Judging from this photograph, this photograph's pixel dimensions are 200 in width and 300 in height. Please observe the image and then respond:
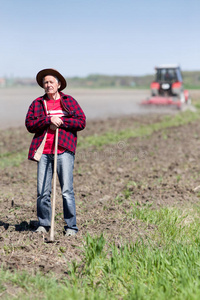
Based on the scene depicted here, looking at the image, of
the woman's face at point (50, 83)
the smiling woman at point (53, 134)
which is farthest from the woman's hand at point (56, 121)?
the woman's face at point (50, 83)

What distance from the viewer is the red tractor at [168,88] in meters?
19.3

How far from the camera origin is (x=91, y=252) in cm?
347

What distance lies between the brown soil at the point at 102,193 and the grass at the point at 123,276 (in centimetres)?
19

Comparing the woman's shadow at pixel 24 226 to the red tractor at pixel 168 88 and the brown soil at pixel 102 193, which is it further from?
the red tractor at pixel 168 88

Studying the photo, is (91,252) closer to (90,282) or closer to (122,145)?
(90,282)

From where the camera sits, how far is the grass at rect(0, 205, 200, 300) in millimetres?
2922

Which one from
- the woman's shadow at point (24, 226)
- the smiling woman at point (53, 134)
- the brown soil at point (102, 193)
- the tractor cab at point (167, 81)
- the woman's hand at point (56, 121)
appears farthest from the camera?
the tractor cab at point (167, 81)

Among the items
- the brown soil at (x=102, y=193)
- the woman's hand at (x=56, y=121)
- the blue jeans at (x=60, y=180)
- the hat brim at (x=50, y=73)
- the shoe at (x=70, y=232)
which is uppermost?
the hat brim at (x=50, y=73)

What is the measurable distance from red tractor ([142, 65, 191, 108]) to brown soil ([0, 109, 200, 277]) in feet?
26.8

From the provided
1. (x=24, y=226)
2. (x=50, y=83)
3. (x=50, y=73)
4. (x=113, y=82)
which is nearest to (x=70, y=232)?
(x=24, y=226)

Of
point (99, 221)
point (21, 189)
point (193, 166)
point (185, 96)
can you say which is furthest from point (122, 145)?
point (185, 96)

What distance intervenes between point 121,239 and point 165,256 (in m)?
0.53

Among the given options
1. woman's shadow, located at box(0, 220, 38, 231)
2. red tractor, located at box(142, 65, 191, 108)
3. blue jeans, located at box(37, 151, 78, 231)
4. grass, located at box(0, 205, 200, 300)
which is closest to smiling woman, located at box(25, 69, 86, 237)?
blue jeans, located at box(37, 151, 78, 231)

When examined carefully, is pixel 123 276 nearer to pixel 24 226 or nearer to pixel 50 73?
pixel 24 226
